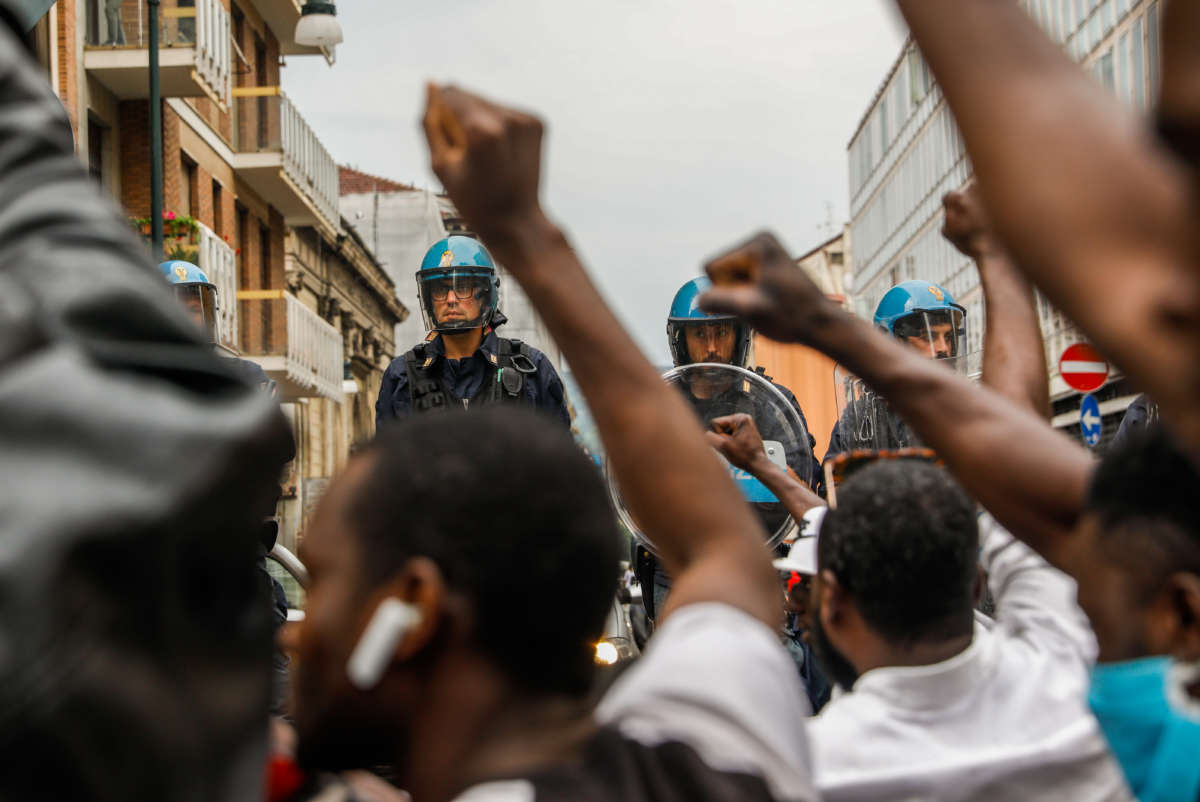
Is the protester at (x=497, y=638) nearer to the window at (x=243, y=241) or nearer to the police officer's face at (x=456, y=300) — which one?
the police officer's face at (x=456, y=300)

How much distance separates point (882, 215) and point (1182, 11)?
2108 inches

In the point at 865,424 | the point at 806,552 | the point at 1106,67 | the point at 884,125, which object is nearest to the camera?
the point at 806,552

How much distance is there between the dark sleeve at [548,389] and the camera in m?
6.82

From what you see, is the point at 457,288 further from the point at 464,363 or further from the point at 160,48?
the point at 160,48

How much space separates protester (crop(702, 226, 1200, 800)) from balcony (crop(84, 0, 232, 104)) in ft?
63.7

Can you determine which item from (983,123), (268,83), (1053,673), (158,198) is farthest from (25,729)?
→ (268,83)

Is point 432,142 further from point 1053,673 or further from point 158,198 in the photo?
point 158,198

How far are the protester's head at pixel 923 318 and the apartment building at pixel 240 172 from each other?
7.79 m

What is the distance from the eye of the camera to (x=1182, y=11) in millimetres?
921

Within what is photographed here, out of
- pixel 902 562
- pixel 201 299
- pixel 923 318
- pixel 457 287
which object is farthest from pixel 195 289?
pixel 902 562

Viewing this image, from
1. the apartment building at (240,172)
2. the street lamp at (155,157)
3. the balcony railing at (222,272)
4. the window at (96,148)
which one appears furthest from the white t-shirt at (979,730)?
the window at (96,148)

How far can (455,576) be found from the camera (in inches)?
60.5

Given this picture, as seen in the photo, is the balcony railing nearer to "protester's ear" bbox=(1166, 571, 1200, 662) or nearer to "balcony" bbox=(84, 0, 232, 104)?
"balcony" bbox=(84, 0, 232, 104)

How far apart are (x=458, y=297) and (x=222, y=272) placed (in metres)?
16.4
